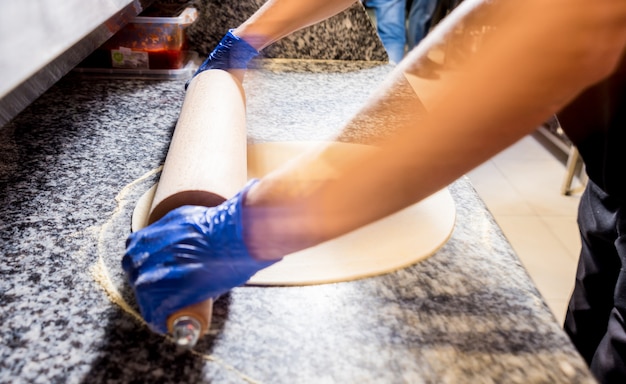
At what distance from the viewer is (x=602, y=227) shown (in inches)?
43.4

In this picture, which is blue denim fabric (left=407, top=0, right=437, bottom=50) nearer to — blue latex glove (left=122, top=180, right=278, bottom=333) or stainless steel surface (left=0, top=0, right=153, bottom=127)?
stainless steel surface (left=0, top=0, right=153, bottom=127)

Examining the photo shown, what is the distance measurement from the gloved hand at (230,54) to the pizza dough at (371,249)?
51 cm

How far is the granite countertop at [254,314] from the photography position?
1.90ft

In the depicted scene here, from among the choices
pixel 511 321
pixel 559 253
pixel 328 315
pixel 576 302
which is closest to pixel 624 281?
pixel 576 302

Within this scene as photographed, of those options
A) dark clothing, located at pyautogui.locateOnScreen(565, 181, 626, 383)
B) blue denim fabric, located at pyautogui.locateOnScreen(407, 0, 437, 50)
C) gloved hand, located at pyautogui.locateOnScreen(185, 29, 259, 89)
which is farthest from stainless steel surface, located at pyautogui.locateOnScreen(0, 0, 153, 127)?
blue denim fabric, located at pyautogui.locateOnScreen(407, 0, 437, 50)

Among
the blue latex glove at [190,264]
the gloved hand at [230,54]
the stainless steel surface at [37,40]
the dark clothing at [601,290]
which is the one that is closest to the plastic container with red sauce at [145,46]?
the gloved hand at [230,54]

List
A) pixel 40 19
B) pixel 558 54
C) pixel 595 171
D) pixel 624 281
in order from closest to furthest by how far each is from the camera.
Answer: pixel 558 54, pixel 40 19, pixel 595 171, pixel 624 281

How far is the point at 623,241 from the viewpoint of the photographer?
99 cm

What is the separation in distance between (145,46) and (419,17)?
2708 mm

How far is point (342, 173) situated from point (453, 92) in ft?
0.42

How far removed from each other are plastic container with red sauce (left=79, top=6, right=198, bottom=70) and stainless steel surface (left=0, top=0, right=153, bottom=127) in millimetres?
536

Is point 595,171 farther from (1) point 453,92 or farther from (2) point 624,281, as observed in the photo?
(1) point 453,92

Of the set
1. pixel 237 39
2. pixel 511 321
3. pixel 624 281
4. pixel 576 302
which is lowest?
pixel 576 302

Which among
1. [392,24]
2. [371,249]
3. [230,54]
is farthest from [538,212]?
[371,249]
